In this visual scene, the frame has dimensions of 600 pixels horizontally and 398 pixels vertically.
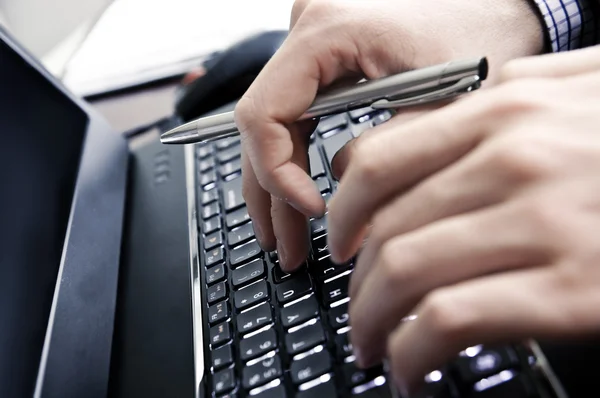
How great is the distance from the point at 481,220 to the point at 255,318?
7.0 inches

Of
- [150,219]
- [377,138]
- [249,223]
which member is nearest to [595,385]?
[377,138]

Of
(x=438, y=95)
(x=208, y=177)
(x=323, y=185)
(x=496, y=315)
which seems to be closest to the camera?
(x=496, y=315)

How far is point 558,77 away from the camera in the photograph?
12.9 inches

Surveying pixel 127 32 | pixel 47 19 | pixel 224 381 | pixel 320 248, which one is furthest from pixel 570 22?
pixel 47 19

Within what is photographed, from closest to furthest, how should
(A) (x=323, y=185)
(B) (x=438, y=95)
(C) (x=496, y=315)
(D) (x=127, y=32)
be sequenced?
(C) (x=496, y=315), (B) (x=438, y=95), (A) (x=323, y=185), (D) (x=127, y=32)

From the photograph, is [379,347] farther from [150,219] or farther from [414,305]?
[150,219]

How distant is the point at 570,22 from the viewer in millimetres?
447

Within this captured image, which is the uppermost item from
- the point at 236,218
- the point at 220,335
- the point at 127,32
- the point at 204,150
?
the point at 127,32

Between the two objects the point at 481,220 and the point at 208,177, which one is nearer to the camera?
the point at 481,220

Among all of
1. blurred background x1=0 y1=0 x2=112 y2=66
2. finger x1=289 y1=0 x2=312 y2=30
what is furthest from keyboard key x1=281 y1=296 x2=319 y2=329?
blurred background x1=0 y1=0 x2=112 y2=66

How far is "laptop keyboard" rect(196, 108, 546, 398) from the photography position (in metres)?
0.29

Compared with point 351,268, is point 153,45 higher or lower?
higher

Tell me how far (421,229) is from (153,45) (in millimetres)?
625

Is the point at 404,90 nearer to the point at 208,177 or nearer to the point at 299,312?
the point at 299,312
